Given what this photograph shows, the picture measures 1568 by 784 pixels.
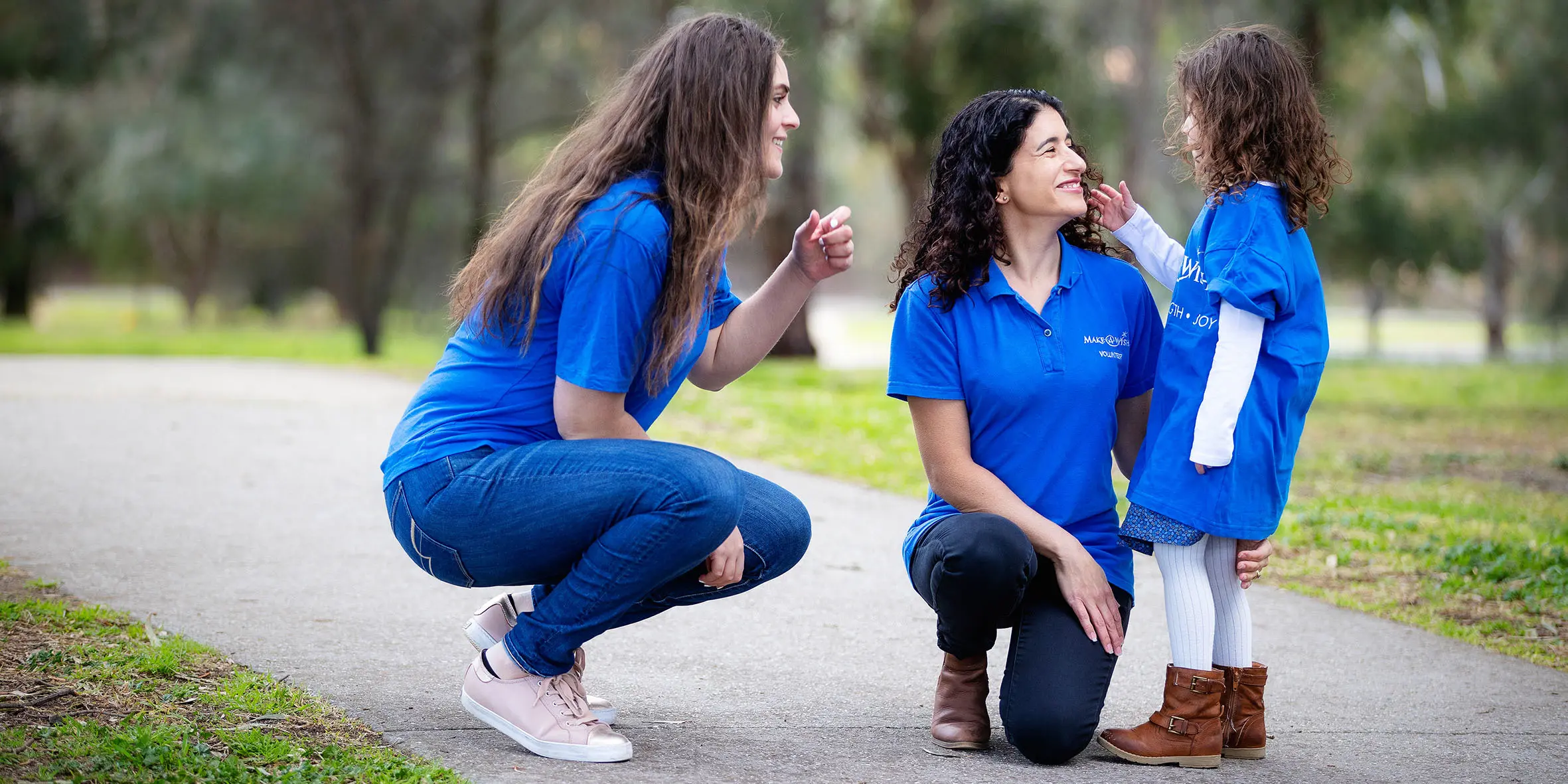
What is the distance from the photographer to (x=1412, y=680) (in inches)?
167

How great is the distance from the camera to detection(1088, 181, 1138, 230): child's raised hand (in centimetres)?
372

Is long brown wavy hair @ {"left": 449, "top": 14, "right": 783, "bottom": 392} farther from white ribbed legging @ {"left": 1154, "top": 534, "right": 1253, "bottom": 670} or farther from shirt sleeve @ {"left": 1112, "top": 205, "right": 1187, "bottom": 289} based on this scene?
white ribbed legging @ {"left": 1154, "top": 534, "right": 1253, "bottom": 670}

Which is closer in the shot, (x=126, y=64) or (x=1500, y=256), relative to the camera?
(x=126, y=64)

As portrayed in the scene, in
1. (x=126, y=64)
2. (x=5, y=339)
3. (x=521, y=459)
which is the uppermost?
(x=126, y=64)

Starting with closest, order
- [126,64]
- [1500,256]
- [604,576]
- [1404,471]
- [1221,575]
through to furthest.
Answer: [604,576] < [1221,575] < [1404,471] < [126,64] < [1500,256]

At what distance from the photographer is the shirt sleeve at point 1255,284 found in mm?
3230

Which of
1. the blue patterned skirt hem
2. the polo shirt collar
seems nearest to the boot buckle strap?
the blue patterned skirt hem

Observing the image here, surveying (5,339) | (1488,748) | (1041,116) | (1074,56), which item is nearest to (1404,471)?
(1488,748)

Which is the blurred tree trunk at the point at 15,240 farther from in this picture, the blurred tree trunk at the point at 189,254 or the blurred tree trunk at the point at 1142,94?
the blurred tree trunk at the point at 1142,94

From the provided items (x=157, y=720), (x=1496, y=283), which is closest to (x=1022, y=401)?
(x=157, y=720)

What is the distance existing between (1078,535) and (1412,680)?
1377mm

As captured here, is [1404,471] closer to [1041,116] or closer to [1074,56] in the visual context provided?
[1041,116]

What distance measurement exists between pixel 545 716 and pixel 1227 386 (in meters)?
1.64

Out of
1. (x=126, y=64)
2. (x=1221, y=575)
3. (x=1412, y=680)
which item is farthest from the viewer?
(x=126, y=64)
